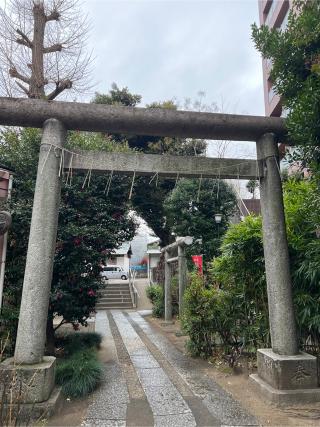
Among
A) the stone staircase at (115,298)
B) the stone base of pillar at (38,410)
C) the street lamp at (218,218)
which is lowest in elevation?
the stone base of pillar at (38,410)

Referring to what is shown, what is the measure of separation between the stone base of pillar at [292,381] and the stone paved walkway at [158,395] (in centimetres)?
51

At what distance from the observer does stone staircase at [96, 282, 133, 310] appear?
18.5 metres

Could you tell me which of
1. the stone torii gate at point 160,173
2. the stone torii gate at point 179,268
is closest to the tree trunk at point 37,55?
the stone torii gate at point 160,173

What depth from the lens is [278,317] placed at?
466cm

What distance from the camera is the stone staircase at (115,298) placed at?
18.5 meters

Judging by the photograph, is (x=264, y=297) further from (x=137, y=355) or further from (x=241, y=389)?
(x=137, y=355)

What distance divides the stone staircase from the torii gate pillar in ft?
47.1

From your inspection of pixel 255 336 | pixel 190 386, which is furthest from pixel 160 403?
pixel 255 336

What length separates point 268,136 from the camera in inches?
201

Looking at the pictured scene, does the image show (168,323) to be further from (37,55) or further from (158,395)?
(37,55)

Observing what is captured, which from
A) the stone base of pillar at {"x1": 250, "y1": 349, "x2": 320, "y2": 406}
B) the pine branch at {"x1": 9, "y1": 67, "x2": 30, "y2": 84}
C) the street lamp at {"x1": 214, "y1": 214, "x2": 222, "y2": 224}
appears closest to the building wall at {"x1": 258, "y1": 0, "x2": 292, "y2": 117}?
the street lamp at {"x1": 214, "y1": 214, "x2": 222, "y2": 224}

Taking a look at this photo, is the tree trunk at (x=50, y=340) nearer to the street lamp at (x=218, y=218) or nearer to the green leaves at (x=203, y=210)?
the green leaves at (x=203, y=210)

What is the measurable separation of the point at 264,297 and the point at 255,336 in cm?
78

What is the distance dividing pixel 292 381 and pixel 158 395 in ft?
6.31
